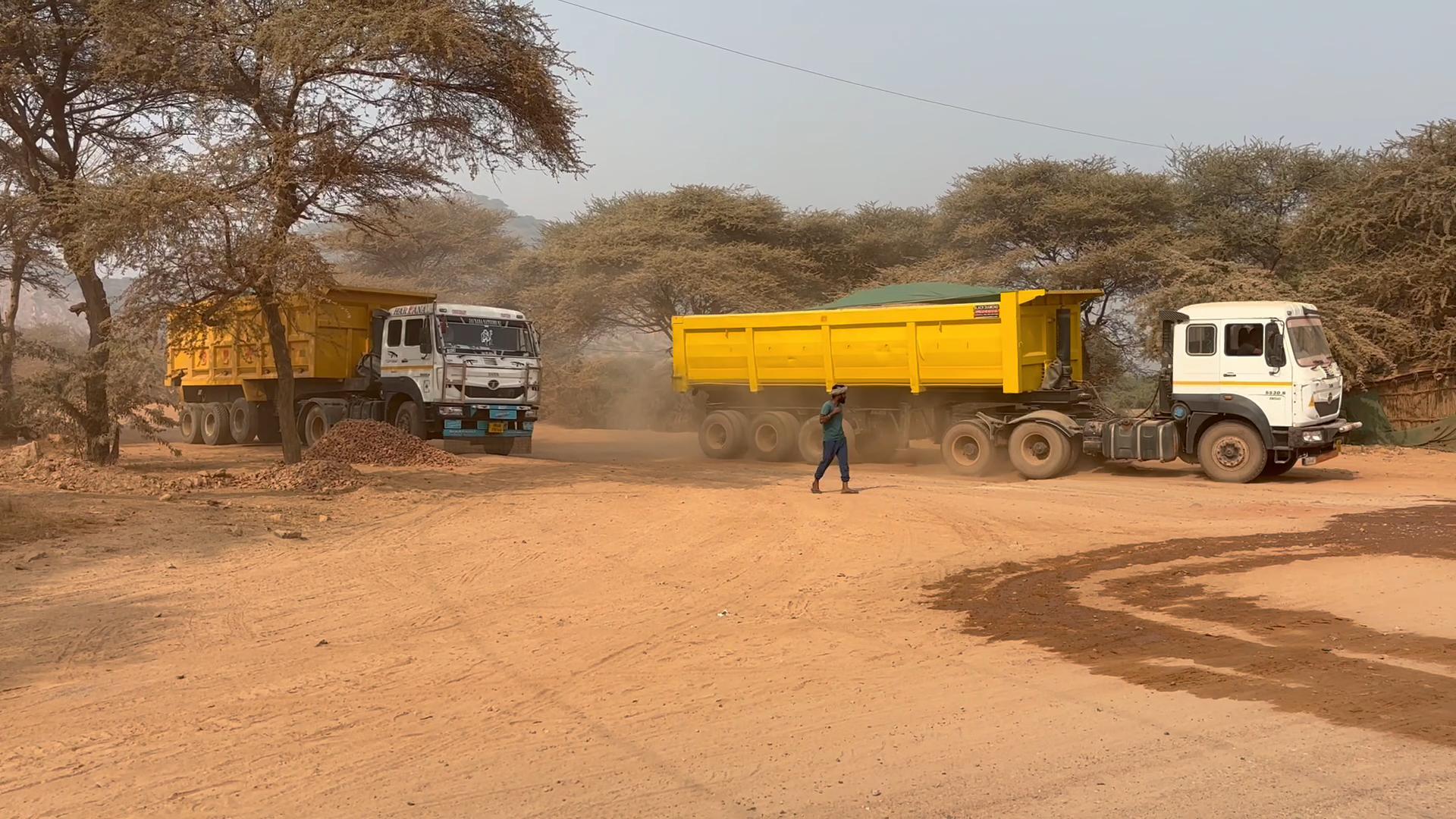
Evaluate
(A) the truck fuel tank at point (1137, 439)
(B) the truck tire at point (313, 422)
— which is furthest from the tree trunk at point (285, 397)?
(A) the truck fuel tank at point (1137, 439)

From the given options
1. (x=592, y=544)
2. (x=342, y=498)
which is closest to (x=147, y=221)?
(x=342, y=498)

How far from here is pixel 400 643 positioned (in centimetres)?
698

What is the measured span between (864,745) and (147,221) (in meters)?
11.4

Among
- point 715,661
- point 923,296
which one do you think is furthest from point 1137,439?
point 715,661

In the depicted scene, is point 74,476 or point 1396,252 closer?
point 74,476

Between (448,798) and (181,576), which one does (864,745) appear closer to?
(448,798)

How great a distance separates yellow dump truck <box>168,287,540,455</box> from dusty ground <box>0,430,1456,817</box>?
674cm

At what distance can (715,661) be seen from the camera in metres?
6.58

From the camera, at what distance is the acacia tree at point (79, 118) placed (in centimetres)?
1437

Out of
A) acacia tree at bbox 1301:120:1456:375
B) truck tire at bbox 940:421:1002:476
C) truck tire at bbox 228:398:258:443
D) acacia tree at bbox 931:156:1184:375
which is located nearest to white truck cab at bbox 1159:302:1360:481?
truck tire at bbox 940:421:1002:476

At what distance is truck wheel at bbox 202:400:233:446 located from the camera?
79.7 feet

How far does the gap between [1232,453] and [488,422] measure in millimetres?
12197

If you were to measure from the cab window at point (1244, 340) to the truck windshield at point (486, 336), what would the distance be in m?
11.8

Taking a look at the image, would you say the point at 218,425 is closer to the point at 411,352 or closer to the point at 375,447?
the point at 411,352
